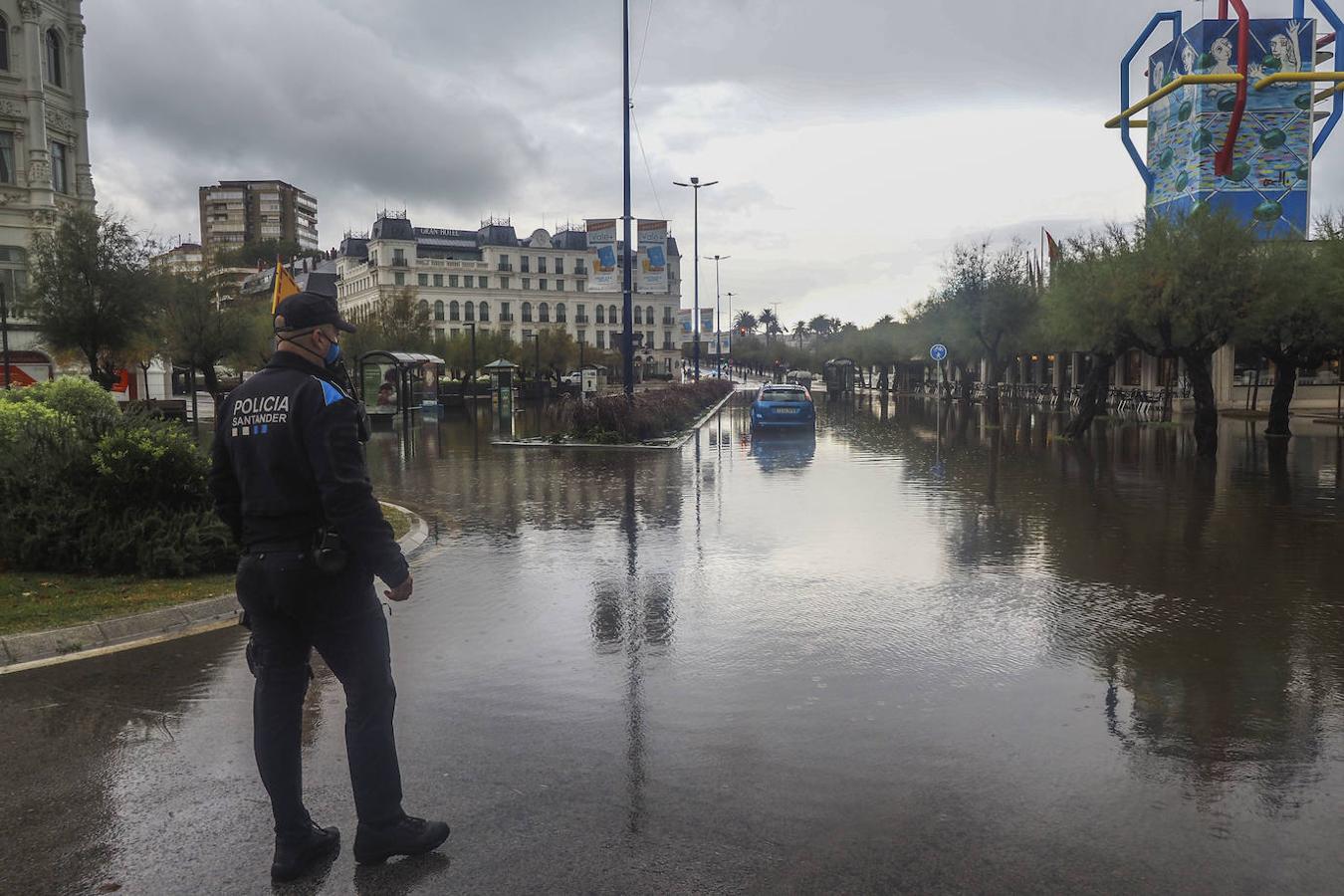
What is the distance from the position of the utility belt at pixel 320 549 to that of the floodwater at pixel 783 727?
1156 mm

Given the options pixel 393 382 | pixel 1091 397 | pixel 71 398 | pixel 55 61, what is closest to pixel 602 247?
pixel 393 382

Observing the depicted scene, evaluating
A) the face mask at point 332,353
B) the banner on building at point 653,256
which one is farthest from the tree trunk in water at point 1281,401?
the face mask at point 332,353

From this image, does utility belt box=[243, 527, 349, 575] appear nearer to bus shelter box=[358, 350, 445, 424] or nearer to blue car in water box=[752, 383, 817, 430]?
blue car in water box=[752, 383, 817, 430]

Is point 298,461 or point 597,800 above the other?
point 298,461

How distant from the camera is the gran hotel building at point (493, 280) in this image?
127 meters

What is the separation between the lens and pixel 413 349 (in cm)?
5684

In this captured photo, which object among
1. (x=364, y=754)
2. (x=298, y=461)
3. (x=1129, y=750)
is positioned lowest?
(x=1129, y=750)

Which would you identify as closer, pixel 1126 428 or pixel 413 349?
pixel 1126 428

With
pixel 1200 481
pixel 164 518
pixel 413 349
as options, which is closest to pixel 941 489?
pixel 1200 481

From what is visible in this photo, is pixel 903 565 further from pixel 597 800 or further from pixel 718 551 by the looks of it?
pixel 597 800

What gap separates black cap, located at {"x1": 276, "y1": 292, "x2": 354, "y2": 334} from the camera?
12.8ft

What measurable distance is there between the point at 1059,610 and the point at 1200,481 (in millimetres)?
10361

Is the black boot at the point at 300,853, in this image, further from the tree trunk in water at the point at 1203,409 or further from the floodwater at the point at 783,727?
the tree trunk in water at the point at 1203,409

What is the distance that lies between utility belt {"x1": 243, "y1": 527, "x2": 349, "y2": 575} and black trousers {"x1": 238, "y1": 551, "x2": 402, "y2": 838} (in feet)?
0.08
